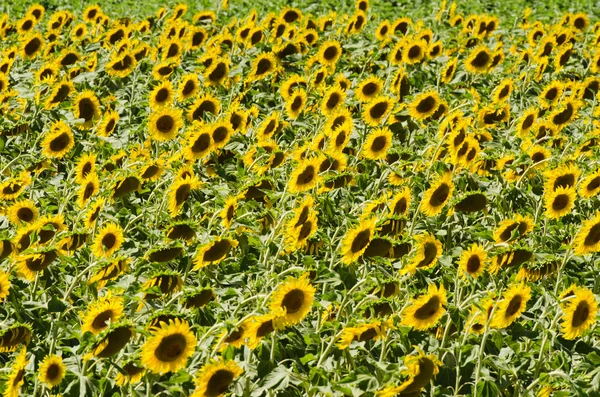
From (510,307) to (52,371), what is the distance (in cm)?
163

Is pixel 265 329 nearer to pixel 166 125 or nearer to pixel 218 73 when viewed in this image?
pixel 166 125

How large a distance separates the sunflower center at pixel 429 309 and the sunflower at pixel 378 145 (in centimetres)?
190

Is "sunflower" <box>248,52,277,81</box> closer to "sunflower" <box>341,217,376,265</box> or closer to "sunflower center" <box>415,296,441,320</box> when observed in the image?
"sunflower" <box>341,217,376,265</box>

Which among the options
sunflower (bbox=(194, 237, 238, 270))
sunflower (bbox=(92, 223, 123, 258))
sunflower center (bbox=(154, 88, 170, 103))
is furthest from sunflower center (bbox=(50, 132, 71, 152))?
sunflower (bbox=(194, 237, 238, 270))

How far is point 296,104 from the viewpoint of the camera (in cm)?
596

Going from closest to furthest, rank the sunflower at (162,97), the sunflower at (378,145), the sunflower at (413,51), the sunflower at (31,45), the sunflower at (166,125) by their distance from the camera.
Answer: the sunflower at (378,145)
the sunflower at (166,125)
the sunflower at (162,97)
the sunflower at (413,51)
the sunflower at (31,45)

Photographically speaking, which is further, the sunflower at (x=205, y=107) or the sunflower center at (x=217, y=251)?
the sunflower at (x=205, y=107)

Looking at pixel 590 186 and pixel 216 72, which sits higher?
pixel 590 186

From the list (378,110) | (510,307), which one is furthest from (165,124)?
(510,307)

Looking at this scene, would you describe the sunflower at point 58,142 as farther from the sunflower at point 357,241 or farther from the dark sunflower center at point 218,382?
the dark sunflower center at point 218,382

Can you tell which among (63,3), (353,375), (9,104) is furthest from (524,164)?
(63,3)

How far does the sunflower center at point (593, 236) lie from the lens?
12.3ft

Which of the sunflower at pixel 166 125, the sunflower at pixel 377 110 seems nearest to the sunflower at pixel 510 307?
the sunflower at pixel 377 110

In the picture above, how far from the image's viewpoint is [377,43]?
322 inches
